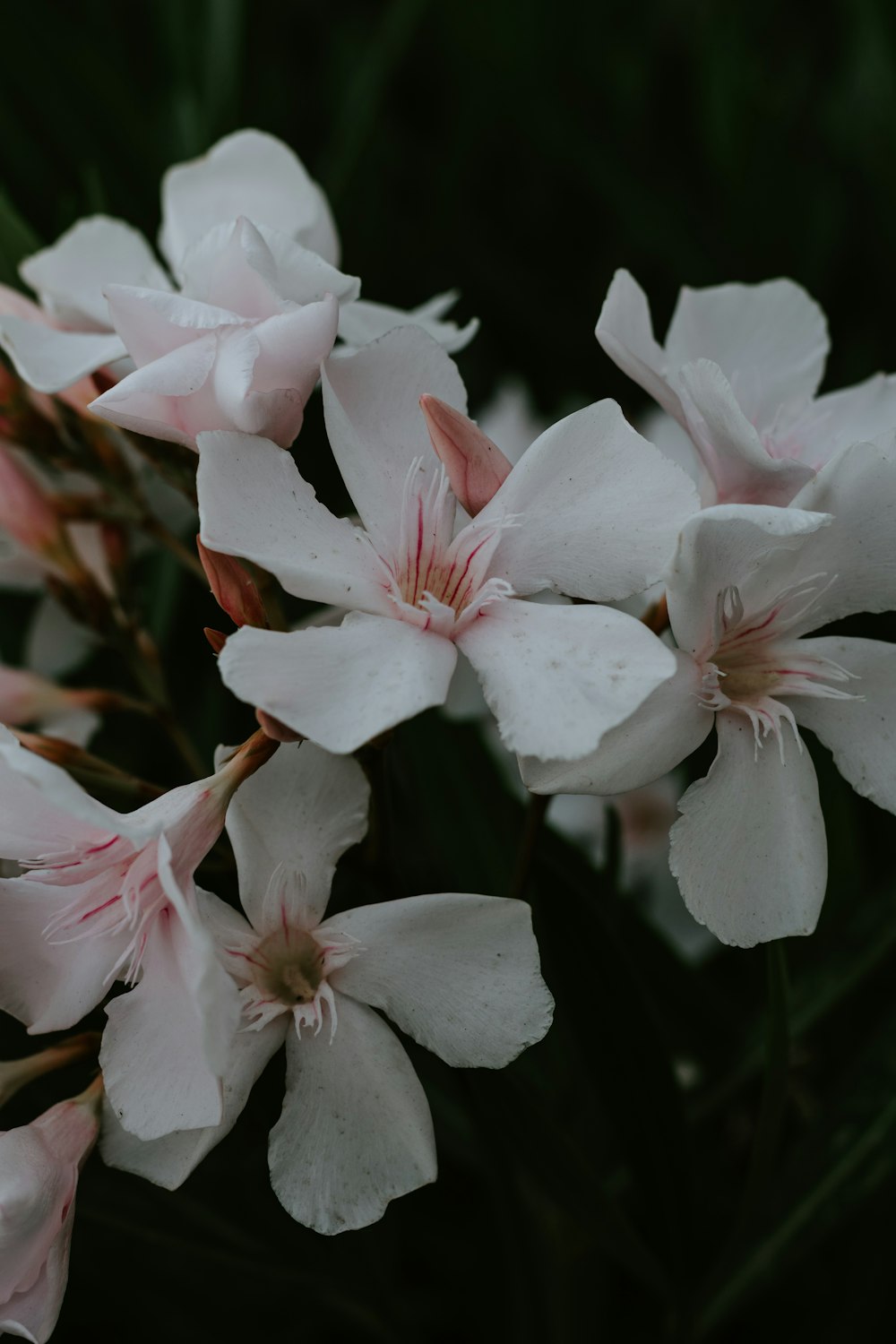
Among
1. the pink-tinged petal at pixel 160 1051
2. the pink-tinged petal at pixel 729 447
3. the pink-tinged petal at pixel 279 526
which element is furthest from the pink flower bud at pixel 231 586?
the pink-tinged petal at pixel 729 447

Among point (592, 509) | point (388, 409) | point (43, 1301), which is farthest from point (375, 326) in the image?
point (43, 1301)

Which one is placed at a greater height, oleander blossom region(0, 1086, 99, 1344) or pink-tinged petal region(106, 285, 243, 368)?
pink-tinged petal region(106, 285, 243, 368)

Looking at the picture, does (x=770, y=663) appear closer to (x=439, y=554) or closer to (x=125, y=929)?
(x=439, y=554)

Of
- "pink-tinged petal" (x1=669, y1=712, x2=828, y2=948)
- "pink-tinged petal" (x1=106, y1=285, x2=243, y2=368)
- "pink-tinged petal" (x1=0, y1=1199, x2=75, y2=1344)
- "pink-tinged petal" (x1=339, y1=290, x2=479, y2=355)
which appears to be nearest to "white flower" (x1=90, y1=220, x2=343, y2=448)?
"pink-tinged petal" (x1=106, y1=285, x2=243, y2=368)

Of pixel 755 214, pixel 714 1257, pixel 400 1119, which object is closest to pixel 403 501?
pixel 400 1119

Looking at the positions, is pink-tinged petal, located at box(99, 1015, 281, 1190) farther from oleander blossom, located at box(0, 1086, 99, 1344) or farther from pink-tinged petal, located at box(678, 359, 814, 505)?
pink-tinged petal, located at box(678, 359, 814, 505)

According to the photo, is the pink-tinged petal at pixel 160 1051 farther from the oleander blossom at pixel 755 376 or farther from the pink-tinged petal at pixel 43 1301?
the oleander blossom at pixel 755 376
